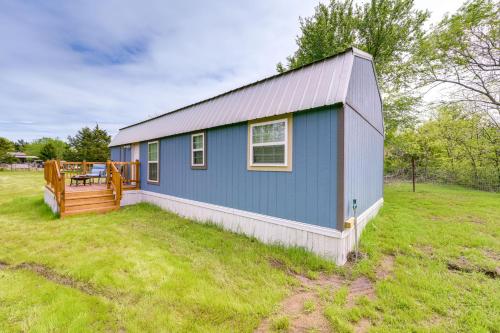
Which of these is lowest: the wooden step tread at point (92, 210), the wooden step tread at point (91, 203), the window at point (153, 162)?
the wooden step tread at point (92, 210)

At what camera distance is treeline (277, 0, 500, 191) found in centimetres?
1192

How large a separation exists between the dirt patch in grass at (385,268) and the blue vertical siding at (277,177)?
0.94 meters

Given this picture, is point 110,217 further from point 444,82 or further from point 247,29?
point 444,82

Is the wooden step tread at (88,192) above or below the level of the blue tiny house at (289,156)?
below

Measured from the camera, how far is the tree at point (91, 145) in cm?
2814

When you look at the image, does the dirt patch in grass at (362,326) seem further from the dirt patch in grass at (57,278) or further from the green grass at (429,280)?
the dirt patch in grass at (57,278)

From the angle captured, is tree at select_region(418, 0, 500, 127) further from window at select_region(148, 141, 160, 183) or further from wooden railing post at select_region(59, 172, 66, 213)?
wooden railing post at select_region(59, 172, 66, 213)

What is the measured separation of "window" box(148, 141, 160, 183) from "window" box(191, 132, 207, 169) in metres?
2.42

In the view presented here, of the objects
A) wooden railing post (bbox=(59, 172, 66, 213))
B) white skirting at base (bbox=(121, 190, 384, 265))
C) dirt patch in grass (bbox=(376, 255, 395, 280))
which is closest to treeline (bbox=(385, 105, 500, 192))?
dirt patch in grass (bbox=(376, 255, 395, 280))

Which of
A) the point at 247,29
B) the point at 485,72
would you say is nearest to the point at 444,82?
the point at 485,72

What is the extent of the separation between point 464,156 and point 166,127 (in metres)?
19.0

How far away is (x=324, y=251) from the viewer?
3.71m

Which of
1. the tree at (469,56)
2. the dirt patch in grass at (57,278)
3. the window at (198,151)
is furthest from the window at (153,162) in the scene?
the tree at (469,56)

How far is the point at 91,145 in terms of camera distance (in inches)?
1115
